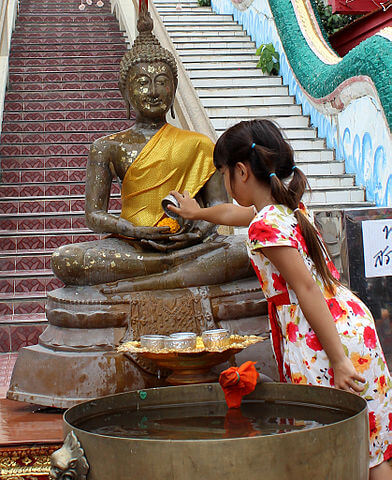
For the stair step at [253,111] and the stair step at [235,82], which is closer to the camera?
the stair step at [253,111]

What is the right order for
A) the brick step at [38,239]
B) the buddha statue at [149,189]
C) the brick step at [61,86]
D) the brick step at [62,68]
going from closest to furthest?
1. the buddha statue at [149,189]
2. the brick step at [38,239]
3. the brick step at [61,86]
4. the brick step at [62,68]

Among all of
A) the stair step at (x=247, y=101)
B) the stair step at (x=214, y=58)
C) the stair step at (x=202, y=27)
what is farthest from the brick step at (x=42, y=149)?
the stair step at (x=202, y=27)

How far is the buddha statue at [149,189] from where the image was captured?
147 inches

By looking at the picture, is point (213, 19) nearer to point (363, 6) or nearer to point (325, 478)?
point (363, 6)

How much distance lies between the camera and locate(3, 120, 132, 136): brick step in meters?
8.77

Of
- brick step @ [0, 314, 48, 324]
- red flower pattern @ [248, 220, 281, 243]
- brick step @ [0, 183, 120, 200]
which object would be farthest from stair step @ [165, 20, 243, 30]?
red flower pattern @ [248, 220, 281, 243]

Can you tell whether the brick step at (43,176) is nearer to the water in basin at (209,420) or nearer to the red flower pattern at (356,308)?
the red flower pattern at (356,308)

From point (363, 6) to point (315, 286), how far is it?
360 inches

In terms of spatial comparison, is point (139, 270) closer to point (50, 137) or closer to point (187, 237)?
point (187, 237)

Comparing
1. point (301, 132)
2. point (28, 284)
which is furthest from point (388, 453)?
point (301, 132)

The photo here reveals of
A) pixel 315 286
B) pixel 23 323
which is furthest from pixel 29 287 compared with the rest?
pixel 315 286

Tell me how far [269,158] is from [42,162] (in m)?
6.11

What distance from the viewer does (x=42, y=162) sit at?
8211 mm

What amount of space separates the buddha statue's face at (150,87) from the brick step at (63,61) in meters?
6.68
